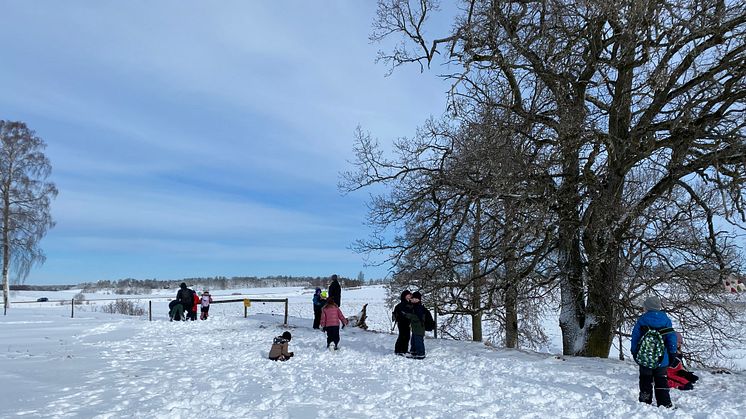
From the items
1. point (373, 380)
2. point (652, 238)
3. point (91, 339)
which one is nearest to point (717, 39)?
point (652, 238)

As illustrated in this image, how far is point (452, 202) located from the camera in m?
13.8

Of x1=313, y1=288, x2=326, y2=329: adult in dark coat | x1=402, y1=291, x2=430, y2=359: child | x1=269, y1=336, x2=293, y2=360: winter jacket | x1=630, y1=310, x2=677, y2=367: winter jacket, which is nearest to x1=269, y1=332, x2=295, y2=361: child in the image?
x1=269, y1=336, x2=293, y2=360: winter jacket

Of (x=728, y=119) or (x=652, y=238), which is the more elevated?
(x=728, y=119)

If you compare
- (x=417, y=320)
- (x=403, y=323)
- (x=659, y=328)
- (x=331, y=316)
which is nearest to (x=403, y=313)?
(x=403, y=323)

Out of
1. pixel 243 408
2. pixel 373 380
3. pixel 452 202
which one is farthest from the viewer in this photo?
pixel 452 202

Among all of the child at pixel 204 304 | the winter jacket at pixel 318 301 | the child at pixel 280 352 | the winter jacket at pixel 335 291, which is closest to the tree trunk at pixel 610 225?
the child at pixel 280 352

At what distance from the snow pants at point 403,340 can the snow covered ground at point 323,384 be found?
1.50ft

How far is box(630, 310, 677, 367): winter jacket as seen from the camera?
771 cm

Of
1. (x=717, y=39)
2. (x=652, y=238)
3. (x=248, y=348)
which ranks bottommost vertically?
(x=248, y=348)

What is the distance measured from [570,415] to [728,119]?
261 inches

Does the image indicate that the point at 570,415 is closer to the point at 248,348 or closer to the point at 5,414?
the point at 5,414

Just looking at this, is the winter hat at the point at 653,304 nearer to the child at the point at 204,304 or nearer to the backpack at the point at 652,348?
the backpack at the point at 652,348

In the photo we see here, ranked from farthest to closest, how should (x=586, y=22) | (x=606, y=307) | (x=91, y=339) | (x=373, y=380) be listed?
(x=91, y=339) < (x=606, y=307) < (x=586, y=22) < (x=373, y=380)

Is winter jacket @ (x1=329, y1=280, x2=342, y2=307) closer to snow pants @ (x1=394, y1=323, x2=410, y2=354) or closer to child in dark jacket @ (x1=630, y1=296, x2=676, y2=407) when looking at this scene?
snow pants @ (x1=394, y1=323, x2=410, y2=354)
